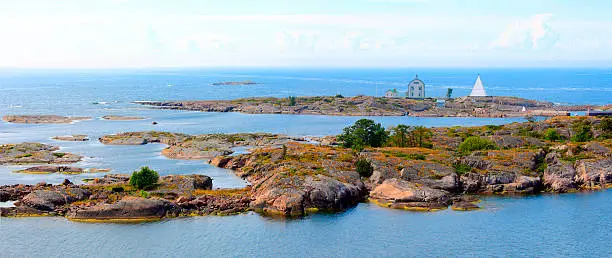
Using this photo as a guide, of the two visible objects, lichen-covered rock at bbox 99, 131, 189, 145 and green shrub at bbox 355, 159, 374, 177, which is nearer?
green shrub at bbox 355, 159, 374, 177

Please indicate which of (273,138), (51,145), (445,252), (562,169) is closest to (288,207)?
(445,252)

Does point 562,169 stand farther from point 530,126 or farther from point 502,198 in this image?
point 530,126

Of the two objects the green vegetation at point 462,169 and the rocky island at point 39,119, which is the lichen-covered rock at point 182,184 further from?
the rocky island at point 39,119

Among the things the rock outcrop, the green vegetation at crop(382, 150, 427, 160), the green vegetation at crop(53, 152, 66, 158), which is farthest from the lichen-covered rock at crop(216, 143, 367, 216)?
the rock outcrop

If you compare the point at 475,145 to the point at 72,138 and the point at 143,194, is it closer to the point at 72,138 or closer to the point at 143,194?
the point at 143,194

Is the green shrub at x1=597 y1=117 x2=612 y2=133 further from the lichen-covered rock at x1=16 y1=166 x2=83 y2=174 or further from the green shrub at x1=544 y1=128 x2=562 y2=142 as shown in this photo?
the lichen-covered rock at x1=16 y1=166 x2=83 y2=174

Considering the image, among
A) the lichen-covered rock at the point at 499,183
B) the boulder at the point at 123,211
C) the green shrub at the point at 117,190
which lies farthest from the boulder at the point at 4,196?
the lichen-covered rock at the point at 499,183
